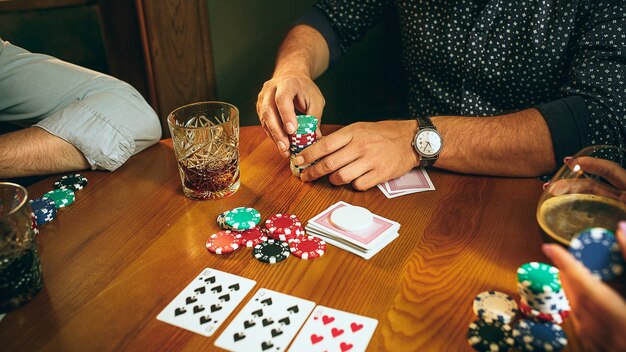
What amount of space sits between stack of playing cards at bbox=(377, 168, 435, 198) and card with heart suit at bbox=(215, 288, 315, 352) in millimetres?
512

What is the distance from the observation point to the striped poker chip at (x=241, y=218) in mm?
1237

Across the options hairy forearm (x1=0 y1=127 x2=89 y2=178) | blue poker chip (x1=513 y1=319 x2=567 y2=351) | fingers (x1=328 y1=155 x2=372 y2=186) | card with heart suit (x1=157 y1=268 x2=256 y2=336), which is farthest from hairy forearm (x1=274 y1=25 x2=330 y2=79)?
blue poker chip (x1=513 y1=319 x2=567 y2=351)

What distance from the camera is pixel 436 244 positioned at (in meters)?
1.19

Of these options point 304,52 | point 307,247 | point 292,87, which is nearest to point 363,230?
point 307,247

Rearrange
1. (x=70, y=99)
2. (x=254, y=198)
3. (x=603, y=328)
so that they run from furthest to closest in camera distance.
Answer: (x=70, y=99), (x=254, y=198), (x=603, y=328)

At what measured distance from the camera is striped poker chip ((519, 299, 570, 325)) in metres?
0.94

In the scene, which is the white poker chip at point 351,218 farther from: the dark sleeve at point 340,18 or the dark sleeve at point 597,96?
the dark sleeve at point 340,18

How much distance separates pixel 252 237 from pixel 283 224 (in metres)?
0.09

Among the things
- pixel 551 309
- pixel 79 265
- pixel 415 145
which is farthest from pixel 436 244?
pixel 79 265

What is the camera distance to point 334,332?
0.94 meters

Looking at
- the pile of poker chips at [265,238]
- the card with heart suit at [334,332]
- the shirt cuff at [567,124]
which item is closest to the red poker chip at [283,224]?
the pile of poker chips at [265,238]

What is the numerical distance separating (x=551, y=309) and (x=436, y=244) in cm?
31

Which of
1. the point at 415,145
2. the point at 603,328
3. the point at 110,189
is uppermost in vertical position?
the point at 603,328

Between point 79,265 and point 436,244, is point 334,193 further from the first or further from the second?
point 79,265
